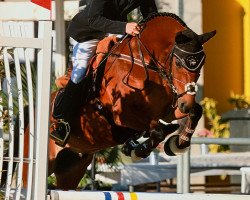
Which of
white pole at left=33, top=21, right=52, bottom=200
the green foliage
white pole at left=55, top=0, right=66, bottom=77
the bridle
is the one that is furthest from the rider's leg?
the green foliage

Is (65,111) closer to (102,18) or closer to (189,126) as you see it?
(102,18)

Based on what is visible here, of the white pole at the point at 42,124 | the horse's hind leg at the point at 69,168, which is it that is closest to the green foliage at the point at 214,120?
the horse's hind leg at the point at 69,168

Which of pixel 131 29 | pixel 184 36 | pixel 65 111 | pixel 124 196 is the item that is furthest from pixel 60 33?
pixel 124 196

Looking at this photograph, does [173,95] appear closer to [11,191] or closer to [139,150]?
[139,150]

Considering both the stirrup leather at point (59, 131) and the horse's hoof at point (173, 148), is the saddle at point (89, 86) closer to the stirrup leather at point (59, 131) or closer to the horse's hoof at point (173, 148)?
the stirrup leather at point (59, 131)

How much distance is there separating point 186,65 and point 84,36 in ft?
2.62

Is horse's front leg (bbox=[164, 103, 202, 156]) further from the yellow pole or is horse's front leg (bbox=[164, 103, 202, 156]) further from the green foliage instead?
the yellow pole

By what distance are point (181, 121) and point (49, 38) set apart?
97.4 inches

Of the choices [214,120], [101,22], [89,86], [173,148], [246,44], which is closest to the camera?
[101,22]

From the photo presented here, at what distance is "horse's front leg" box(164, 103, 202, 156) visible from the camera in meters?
7.23

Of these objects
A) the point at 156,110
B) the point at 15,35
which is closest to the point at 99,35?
the point at 156,110

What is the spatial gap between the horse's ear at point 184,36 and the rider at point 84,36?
0.27 meters

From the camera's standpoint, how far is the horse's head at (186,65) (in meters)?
7.06

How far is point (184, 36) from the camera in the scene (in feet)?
23.4
